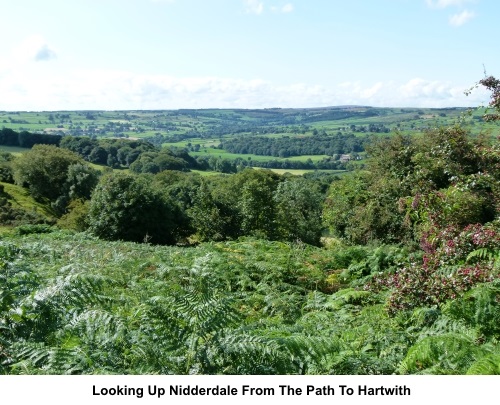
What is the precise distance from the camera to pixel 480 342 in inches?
241

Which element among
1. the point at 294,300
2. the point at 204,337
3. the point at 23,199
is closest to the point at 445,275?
the point at 294,300

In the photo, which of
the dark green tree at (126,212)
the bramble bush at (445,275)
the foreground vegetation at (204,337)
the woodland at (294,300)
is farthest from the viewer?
the dark green tree at (126,212)

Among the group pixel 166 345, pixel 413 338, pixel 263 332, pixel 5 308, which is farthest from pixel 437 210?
pixel 5 308

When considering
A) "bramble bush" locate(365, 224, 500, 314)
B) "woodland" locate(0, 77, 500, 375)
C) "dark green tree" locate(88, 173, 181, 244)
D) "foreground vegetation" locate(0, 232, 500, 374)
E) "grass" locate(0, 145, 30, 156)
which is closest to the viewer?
"foreground vegetation" locate(0, 232, 500, 374)

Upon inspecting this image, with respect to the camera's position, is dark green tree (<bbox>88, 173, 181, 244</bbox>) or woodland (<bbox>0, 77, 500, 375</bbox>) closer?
woodland (<bbox>0, 77, 500, 375</bbox>)

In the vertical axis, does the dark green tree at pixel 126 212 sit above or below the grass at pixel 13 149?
below

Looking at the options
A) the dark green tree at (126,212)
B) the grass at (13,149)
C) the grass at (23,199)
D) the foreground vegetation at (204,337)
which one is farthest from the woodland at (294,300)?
the grass at (13,149)

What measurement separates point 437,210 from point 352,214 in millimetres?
15724

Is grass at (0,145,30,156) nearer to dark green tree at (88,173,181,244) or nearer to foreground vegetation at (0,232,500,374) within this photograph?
dark green tree at (88,173,181,244)

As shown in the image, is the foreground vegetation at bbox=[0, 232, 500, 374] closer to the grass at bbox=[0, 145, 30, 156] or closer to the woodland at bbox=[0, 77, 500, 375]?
the woodland at bbox=[0, 77, 500, 375]

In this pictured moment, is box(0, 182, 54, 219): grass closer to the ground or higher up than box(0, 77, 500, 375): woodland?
closer to the ground

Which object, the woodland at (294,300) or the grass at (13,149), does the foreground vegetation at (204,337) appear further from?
the grass at (13,149)

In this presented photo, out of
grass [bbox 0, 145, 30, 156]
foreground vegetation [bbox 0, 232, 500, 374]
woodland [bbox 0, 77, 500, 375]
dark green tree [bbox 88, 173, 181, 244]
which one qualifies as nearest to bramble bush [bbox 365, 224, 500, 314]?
woodland [bbox 0, 77, 500, 375]

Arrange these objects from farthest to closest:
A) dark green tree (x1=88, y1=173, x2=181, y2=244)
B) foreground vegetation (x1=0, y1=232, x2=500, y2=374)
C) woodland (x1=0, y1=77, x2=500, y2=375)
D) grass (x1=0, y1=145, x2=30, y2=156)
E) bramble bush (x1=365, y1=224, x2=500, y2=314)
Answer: grass (x1=0, y1=145, x2=30, y2=156), dark green tree (x1=88, y1=173, x2=181, y2=244), bramble bush (x1=365, y1=224, x2=500, y2=314), woodland (x1=0, y1=77, x2=500, y2=375), foreground vegetation (x1=0, y1=232, x2=500, y2=374)
